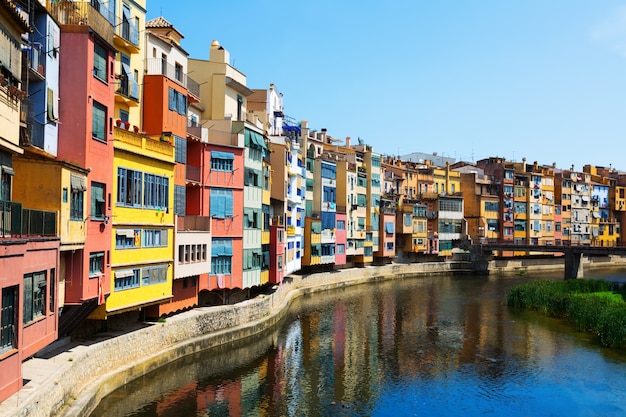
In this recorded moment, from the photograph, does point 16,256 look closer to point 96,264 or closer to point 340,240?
point 96,264

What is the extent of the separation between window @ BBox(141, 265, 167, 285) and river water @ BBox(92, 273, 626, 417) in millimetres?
4244

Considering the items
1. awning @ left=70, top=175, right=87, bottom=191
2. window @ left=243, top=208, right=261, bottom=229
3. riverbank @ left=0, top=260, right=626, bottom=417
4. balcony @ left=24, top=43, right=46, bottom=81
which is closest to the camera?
riverbank @ left=0, top=260, right=626, bottom=417

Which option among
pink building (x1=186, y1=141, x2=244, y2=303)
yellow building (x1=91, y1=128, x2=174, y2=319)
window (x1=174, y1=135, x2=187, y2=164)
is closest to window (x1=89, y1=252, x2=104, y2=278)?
yellow building (x1=91, y1=128, x2=174, y2=319)

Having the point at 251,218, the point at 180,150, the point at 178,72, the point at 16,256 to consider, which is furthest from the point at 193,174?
the point at 16,256

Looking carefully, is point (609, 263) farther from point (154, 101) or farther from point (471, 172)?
point (154, 101)

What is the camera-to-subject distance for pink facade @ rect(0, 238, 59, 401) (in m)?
17.8

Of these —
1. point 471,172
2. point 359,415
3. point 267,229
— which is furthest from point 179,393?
point 471,172

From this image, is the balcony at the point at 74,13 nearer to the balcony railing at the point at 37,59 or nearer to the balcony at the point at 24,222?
the balcony railing at the point at 37,59

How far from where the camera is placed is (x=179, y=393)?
28391 mm

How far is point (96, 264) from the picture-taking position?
2711cm

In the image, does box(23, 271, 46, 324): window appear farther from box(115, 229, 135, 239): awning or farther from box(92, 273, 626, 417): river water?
box(115, 229, 135, 239): awning

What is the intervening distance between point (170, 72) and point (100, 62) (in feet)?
39.3

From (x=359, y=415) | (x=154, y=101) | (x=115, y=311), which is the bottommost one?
(x=359, y=415)

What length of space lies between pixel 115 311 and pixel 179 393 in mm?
4645
